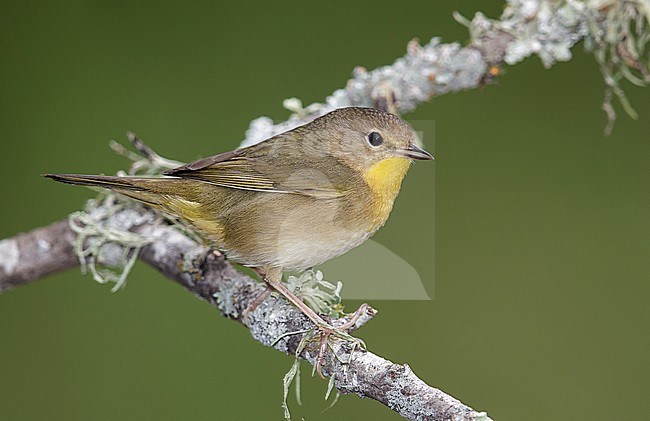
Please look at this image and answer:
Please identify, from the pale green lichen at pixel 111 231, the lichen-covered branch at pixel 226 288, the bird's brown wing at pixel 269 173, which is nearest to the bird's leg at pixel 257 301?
the lichen-covered branch at pixel 226 288

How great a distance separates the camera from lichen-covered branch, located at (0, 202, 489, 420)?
2.28m

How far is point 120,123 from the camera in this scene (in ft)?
15.8

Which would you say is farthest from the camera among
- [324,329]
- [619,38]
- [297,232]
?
[619,38]

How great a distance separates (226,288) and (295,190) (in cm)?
44

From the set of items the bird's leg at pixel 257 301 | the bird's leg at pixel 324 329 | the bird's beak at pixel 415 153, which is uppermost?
the bird's beak at pixel 415 153

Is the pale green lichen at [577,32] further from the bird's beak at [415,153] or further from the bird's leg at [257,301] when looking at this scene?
the bird's leg at [257,301]

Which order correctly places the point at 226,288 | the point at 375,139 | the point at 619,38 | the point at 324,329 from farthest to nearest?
1. the point at 619,38
2. the point at 226,288
3. the point at 375,139
4. the point at 324,329

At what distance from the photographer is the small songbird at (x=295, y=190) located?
112 inches

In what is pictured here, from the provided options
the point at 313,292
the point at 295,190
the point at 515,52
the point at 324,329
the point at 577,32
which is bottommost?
the point at 324,329

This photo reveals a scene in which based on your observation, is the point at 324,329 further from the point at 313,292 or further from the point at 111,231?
the point at 111,231

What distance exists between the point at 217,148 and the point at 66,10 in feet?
3.68

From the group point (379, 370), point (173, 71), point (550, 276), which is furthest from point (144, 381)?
point (379, 370)

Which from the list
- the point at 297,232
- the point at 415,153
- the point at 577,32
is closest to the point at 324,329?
the point at 297,232

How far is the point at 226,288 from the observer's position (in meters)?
3.11
